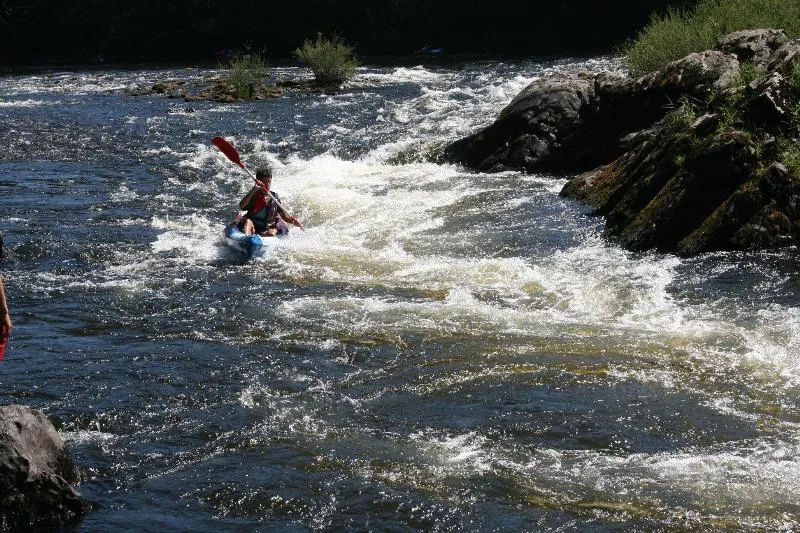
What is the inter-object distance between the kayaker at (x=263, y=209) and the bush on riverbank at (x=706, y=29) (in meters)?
6.90

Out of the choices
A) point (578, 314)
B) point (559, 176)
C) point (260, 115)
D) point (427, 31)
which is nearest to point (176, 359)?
point (578, 314)

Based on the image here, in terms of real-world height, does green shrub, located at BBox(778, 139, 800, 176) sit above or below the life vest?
above

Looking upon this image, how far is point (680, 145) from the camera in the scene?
11.0 m

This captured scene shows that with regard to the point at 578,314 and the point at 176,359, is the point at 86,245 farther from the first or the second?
the point at 578,314

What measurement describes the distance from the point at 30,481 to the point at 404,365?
3.03m

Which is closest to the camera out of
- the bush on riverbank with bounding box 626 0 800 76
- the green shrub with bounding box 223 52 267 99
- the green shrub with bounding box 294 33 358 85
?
the bush on riverbank with bounding box 626 0 800 76

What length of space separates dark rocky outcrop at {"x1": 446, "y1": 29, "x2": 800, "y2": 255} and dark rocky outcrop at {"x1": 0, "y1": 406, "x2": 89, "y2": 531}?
665 centimetres

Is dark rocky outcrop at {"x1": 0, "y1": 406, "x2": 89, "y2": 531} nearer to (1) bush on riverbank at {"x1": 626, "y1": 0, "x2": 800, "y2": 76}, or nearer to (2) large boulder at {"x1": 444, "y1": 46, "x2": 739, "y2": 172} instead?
(2) large boulder at {"x1": 444, "y1": 46, "x2": 739, "y2": 172}

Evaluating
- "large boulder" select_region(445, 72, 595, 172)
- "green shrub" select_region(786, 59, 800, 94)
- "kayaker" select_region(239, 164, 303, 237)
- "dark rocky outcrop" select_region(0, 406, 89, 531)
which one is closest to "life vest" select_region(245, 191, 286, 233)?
"kayaker" select_region(239, 164, 303, 237)

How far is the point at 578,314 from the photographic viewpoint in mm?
8414

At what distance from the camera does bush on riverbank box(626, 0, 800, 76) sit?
14.9 metres

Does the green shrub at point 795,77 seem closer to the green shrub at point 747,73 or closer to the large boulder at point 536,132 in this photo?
the green shrub at point 747,73

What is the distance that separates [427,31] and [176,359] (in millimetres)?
32686

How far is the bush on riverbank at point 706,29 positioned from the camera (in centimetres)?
1494
